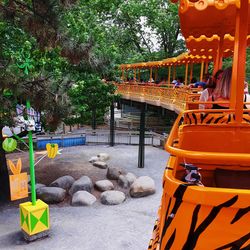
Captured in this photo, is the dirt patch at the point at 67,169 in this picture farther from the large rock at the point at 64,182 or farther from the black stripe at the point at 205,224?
the black stripe at the point at 205,224

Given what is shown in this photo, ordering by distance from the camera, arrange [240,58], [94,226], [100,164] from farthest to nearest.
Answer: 1. [100,164]
2. [94,226]
3. [240,58]

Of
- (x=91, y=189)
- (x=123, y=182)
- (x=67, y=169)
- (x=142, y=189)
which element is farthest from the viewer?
(x=67, y=169)

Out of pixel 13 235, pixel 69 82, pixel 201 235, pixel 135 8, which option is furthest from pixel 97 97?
pixel 135 8

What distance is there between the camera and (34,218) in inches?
339

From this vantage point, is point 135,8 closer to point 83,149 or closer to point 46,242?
point 83,149

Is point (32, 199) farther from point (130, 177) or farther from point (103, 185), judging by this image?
point (130, 177)

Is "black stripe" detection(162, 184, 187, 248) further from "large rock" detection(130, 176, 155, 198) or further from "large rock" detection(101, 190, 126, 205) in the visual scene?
"large rock" detection(130, 176, 155, 198)

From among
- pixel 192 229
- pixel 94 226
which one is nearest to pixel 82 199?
pixel 94 226

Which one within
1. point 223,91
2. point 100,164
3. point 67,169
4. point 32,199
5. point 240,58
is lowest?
point 67,169

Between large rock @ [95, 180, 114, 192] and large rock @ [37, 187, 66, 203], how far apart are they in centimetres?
151

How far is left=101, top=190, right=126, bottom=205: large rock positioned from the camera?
38.7 feet

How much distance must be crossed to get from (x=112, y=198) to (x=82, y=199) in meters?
1.12

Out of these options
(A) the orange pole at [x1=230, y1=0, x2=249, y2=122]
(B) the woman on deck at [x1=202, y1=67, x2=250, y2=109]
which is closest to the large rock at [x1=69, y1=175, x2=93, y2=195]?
(B) the woman on deck at [x1=202, y1=67, x2=250, y2=109]

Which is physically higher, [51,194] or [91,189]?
[51,194]
